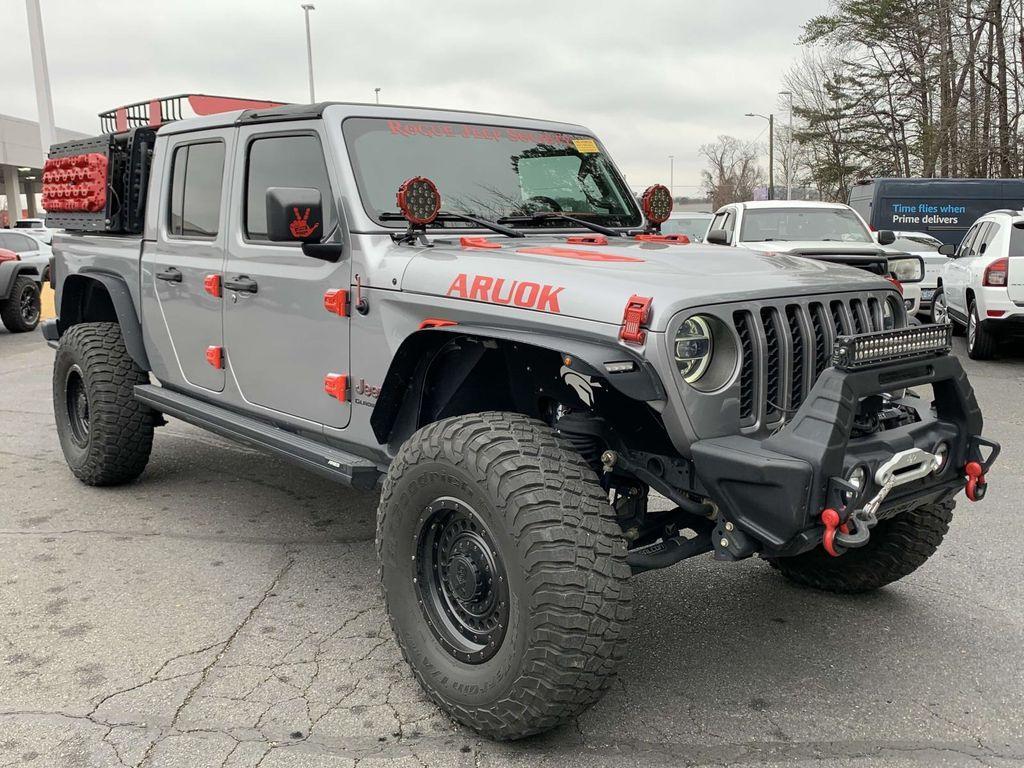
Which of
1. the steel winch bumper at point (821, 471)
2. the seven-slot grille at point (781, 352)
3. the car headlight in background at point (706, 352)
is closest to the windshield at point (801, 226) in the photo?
the seven-slot grille at point (781, 352)

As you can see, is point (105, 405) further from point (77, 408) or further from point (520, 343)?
point (520, 343)

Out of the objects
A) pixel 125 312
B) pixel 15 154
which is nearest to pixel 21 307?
pixel 125 312

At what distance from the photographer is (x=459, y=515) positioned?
119 inches

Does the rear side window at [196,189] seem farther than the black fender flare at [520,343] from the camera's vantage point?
Yes

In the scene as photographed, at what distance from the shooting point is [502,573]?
9.38ft

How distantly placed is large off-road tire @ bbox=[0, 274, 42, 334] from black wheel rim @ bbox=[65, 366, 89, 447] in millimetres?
9789

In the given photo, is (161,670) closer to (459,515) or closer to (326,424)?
(326,424)

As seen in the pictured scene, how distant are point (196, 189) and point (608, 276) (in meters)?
2.69

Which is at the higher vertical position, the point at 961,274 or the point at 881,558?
the point at 961,274

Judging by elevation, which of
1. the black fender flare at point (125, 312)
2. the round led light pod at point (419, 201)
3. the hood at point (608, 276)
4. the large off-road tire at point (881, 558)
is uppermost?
the round led light pod at point (419, 201)

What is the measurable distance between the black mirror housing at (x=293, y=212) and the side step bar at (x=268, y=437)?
2.88ft

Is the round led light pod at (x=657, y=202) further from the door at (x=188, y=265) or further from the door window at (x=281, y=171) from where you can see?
the door at (x=188, y=265)

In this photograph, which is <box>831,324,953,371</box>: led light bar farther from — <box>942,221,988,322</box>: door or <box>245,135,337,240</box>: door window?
<box>942,221,988,322</box>: door

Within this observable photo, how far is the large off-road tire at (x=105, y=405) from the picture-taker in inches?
210
